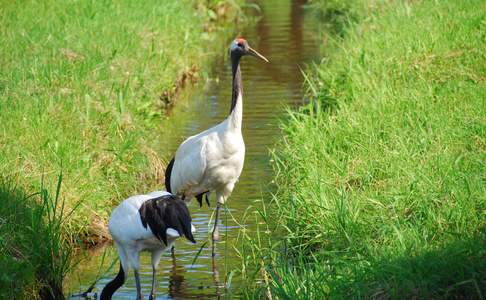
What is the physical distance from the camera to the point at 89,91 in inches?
457

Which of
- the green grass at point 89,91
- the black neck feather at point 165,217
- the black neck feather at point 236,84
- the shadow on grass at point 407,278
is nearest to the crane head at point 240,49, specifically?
the black neck feather at point 236,84

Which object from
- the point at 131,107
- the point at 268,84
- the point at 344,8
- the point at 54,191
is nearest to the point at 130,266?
the point at 54,191

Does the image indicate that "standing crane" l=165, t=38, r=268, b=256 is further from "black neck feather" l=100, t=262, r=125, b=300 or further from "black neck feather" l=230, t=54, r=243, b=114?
"black neck feather" l=100, t=262, r=125, b=300

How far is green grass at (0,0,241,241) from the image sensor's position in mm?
9648

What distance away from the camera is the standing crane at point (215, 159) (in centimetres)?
955

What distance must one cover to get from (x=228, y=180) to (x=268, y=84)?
23.5 feet

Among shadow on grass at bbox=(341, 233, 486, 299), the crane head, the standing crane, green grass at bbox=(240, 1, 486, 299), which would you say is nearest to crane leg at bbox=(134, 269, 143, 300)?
green grass at bbox=(240, 1, 486, 299)

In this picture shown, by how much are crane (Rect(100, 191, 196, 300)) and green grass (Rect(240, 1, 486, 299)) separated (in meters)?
0.60

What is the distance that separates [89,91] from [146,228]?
4127mm

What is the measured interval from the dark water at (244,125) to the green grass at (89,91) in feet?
1.34

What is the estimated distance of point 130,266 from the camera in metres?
8.22

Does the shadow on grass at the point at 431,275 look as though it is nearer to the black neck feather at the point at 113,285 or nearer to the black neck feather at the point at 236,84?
the black neck feather at the point at 113,285

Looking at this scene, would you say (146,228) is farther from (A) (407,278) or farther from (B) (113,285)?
(A) (407,278)

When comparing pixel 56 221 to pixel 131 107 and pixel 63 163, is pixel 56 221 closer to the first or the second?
pixel 63 163
